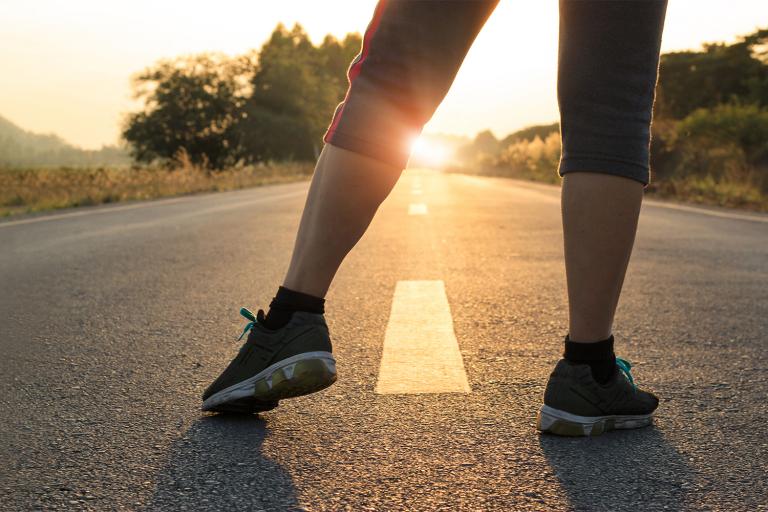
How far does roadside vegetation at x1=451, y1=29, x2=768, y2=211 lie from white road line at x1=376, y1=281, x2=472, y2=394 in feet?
30.6

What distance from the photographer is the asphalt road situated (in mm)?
1438

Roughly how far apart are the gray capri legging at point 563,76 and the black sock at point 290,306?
33 cm

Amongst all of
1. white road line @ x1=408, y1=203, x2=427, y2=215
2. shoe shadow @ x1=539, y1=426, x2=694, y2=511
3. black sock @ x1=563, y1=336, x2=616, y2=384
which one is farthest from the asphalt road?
white road line @ x1=408, y1=203, x2=427, y2=215

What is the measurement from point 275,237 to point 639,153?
510cm

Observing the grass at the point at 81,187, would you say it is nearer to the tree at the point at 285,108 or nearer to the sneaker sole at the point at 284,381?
the sneaker sole at the point at 284,381

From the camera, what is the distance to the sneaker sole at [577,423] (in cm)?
173

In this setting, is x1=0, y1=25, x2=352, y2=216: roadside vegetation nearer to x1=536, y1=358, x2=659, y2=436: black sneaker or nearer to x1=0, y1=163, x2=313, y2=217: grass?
x1=0, y1=163, x2=313, y2=217: grass

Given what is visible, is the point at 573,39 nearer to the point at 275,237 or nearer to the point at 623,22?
the point at 623,22

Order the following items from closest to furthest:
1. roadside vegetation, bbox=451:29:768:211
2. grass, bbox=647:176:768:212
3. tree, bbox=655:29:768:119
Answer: grass, bbox=647:176:768:212
roadside vegetation, bbox=451:29:768:211
tree, bbox=655:29:768:119

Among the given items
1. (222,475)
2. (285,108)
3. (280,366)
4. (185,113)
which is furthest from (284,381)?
(285,108)

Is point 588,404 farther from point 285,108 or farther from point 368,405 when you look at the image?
point 285,108

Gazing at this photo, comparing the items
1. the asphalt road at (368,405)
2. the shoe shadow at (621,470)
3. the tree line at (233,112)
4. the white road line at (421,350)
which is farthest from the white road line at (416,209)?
the tree line at (233,112)

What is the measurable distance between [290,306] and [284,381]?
0.53 ft

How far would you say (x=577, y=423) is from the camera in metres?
1.74
